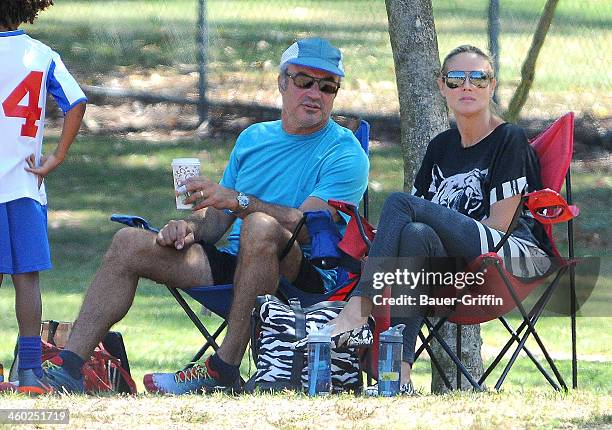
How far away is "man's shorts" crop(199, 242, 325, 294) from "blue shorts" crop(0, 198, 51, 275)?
74 cm

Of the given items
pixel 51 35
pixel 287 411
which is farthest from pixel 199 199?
pixel 51 35

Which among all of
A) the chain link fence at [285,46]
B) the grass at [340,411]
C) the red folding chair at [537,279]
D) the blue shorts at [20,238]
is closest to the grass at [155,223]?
the chain link fence at [285,46]

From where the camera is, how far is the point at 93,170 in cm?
1230

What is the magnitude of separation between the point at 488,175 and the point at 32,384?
190cm

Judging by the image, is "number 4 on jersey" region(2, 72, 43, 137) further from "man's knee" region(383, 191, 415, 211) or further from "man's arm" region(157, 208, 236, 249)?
"man's knee" region(383, 191, 415, 211)

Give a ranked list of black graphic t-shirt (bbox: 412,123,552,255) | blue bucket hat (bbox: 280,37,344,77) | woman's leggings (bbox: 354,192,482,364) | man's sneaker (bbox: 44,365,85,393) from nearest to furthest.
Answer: woman's leggings (bbox: 354,192,482,364)
man's sneaker (bbox: 44,365,85,393)
black graphic t-shirt (bbox: 412,123,552,255)
blue bucket hat (bbox: 280,37,344,77)

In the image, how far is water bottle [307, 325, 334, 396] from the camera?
16.7ft

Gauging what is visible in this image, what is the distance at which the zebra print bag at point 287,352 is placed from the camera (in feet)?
17.1

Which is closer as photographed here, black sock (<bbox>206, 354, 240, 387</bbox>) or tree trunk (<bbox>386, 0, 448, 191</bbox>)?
black sock (<bbox>206, 354, 240, 387</bbox>)

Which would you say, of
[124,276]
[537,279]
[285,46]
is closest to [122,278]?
[124,276]

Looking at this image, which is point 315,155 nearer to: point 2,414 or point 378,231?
point 378,231

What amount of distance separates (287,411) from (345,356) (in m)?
0.63

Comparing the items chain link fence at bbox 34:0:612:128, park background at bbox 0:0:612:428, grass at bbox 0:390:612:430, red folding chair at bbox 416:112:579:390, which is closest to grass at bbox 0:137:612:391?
park background at bbox 0:0:612:428

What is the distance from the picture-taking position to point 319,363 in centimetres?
510
